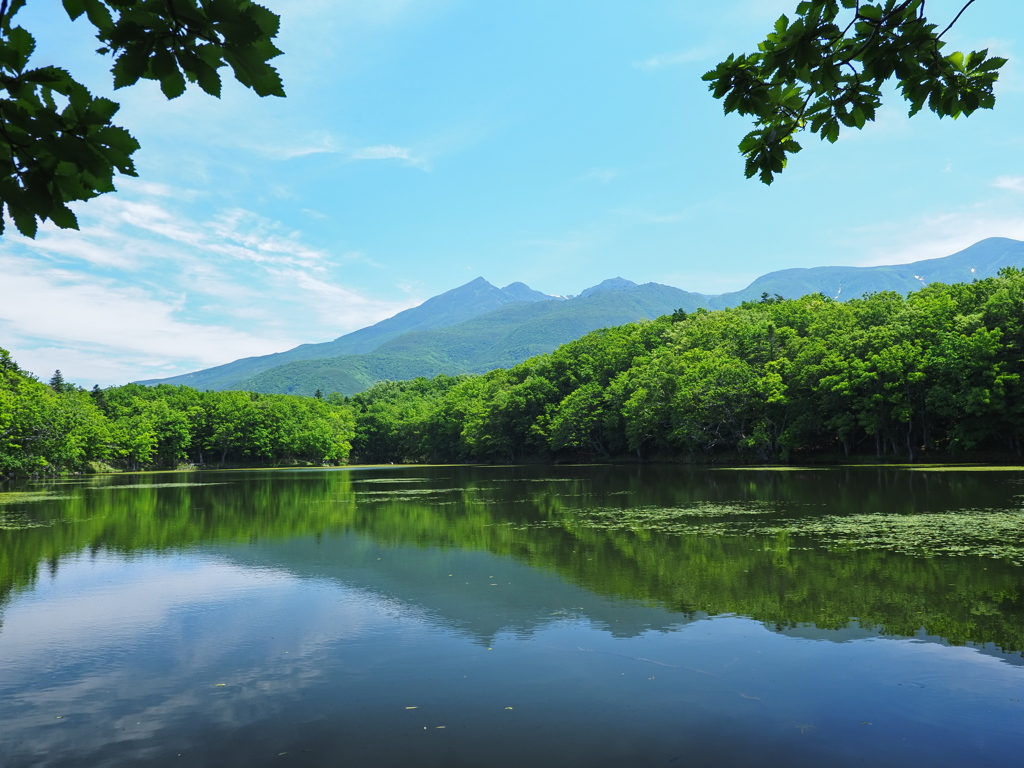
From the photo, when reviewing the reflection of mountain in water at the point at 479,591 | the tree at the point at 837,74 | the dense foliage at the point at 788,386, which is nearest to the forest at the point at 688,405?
the dense foliage at the point at 788,386

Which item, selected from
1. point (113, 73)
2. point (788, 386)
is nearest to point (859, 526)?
point (113, 73)

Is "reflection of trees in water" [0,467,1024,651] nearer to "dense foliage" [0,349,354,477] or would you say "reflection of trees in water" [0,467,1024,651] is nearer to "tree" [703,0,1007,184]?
"tree" [703,0,1007,184]

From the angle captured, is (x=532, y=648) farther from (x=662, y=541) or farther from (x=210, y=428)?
(x=210, y=428)

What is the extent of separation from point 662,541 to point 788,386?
142ft

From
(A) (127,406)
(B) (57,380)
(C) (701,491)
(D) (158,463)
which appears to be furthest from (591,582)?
(B) (57,380)

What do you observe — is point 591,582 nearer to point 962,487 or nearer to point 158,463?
point 962,487

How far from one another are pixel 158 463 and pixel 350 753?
10280 cm

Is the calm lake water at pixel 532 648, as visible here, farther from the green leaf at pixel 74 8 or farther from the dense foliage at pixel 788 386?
the dense foliage at pixel 788 386

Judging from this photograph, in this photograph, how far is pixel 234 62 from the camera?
6.92 ft

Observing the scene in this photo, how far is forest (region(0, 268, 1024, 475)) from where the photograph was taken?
42312mm

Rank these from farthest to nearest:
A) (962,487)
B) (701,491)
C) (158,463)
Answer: (158,463)
(701,491)
(962,487)

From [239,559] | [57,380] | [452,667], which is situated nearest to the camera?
[452,667]

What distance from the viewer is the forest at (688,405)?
42312 millimetres

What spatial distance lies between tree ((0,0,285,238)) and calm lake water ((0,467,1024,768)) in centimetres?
451
